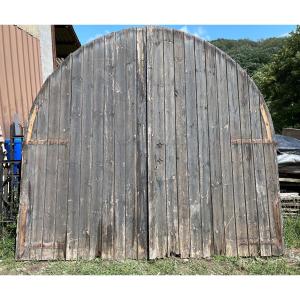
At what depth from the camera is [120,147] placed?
5.47 meters

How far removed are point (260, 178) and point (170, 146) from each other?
1374mm

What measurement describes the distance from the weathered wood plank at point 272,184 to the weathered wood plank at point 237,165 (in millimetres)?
366

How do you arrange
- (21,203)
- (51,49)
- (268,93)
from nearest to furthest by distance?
(21,203) < (51,49) < (268,93)

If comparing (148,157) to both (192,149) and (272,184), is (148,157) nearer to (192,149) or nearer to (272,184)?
(192,149)

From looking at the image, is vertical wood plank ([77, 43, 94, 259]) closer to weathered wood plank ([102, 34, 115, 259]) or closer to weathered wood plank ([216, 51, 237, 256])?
weathered wood plank ([102, 34, 115, 259])

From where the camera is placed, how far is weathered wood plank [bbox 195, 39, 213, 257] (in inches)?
213

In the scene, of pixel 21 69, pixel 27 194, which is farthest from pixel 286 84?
pixel 27 194

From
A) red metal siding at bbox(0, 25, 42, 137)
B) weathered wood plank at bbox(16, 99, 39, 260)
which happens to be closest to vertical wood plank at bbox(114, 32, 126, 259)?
weathered wood plank at bbox(16, 99, 39, 260)

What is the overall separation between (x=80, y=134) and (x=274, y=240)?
3.15 meters

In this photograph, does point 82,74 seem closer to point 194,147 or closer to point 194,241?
point 194,147

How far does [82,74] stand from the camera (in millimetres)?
5512

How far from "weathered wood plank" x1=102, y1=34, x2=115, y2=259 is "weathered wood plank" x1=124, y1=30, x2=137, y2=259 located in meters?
0.20

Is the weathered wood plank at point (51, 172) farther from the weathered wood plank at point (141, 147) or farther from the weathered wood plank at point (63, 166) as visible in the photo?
the weathered wood plank at point (141, 147)

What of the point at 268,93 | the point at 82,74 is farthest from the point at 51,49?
the point at 268,93
